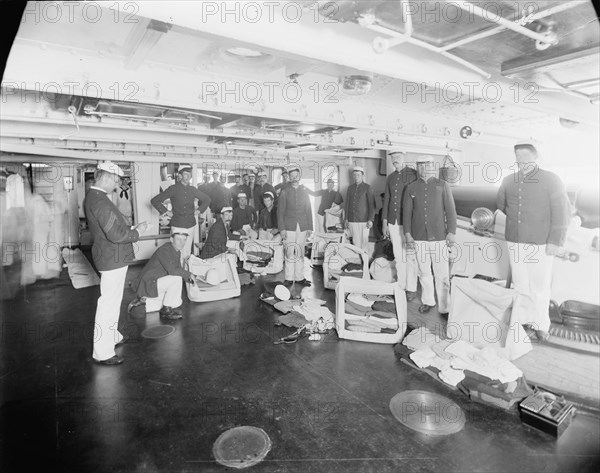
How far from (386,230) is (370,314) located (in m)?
2.93

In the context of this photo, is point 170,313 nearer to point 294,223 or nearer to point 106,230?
point 106,230

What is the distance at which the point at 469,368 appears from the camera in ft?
12.4

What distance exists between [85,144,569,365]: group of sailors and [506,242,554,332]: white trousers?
1 centimetres

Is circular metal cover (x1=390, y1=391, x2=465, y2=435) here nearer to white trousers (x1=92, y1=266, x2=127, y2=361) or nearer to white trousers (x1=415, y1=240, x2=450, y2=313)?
white trousers (x1=415, y1=240, x2=450, y2=313)

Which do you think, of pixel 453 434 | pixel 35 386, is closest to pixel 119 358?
pixel 35 386

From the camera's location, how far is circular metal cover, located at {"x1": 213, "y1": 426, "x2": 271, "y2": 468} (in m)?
2.79

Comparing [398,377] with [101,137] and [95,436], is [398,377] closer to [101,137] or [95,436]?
[95,436]

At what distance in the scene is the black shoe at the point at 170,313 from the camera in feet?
18.9

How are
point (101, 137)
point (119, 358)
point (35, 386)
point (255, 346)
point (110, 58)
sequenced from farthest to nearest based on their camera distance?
point (101, 137) → point (255, 346) → point (119, 358) → point (35, 386) → point (110, 58)

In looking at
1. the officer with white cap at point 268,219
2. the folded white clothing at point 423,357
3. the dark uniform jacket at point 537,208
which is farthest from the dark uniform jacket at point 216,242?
the dark uniform jacket at point 537,208

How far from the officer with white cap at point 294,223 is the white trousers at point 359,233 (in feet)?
4.99

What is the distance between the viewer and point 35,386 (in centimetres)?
383

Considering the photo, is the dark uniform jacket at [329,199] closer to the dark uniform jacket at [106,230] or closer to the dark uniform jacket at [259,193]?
the dark uniform jacket at [259,193]

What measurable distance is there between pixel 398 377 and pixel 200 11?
12.6 ft
